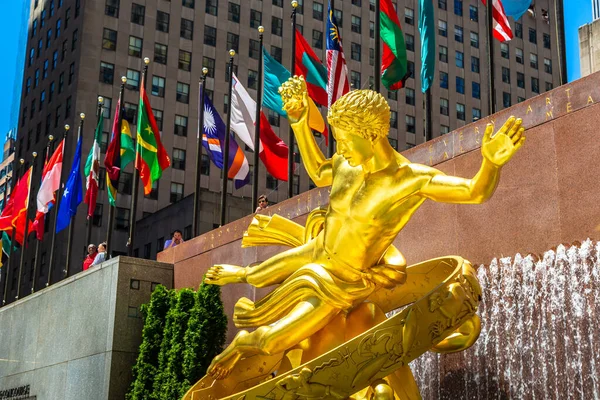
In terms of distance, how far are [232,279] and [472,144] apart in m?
3.99

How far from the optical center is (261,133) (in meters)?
22.4

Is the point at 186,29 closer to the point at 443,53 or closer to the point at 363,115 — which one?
the point at 443,53

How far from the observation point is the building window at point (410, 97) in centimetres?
7050

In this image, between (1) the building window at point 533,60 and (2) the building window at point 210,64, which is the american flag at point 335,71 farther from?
(1) the building window at point 533,60

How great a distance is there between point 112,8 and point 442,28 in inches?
1042

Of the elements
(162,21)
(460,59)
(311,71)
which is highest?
(460,59)

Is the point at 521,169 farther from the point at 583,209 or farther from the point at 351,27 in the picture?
the point at 351,27

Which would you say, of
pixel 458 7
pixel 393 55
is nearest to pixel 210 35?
pixel 458 7

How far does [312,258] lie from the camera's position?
8.84m

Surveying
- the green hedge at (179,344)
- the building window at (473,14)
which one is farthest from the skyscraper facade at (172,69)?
the green hedge at (179,344)

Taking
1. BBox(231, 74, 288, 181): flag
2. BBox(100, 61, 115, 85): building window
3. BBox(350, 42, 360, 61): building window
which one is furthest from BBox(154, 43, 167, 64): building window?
BBox(231, 74, 288, 181): flag

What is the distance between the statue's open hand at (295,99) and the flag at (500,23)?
8.37 m

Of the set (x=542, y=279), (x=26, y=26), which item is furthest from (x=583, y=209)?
(x=26, y=26)

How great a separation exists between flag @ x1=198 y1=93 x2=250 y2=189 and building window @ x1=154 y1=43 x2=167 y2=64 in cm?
3749
